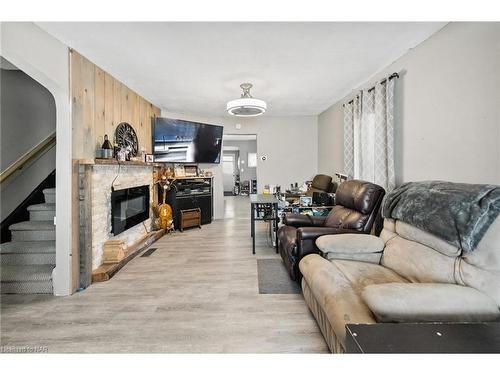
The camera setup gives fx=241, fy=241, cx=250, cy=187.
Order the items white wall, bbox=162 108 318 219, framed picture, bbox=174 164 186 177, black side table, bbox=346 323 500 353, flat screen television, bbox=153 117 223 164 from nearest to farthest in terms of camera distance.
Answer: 1. black side table, bbox=346 323 500 353
2. flat screen television, bbox=153 117 223 164
3. framed picture, bbox=174 164 186 177
4. white wall, bbox=162 108 318 219

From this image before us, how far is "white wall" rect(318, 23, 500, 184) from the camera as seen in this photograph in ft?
5.48

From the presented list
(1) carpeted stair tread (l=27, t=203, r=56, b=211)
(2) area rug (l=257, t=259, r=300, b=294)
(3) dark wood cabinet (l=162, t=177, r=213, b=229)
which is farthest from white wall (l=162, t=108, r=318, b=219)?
(1) carpeted stair tread (l=27, t=203, r=56, b=211)

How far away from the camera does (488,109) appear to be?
66.1 inches

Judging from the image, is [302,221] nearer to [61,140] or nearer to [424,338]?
[424,338]

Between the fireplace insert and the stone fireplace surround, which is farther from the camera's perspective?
the fireplace insert

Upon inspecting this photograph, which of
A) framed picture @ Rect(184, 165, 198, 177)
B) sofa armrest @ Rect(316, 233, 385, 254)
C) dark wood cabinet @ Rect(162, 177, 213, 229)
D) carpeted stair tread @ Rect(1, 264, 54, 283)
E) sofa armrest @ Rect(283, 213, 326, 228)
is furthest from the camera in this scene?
framed picture @ Rect(184, 165, 198, 177)

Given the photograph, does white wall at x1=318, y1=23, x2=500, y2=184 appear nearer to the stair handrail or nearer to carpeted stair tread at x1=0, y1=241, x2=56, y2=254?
carpeted stair tread at x1=0, y1=241, x2=56, y2=254

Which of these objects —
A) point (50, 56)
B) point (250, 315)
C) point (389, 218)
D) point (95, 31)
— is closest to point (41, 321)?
point (250, 315)

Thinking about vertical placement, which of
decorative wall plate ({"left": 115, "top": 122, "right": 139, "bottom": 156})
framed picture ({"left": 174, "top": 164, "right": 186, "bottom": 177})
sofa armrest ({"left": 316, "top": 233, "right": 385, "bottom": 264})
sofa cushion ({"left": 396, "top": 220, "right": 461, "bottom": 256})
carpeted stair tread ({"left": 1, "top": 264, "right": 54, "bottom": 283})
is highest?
decorative wall plate ({"left": 115, "top": 122, "right": 139, "bottom": 156})

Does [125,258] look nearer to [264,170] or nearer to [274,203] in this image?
[274,203]

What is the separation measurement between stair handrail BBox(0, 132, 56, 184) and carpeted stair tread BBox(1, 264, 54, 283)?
101cm

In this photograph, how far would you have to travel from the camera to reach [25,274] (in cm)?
243

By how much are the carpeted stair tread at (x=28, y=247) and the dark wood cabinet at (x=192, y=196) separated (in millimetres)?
2131

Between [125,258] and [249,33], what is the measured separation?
296cm
